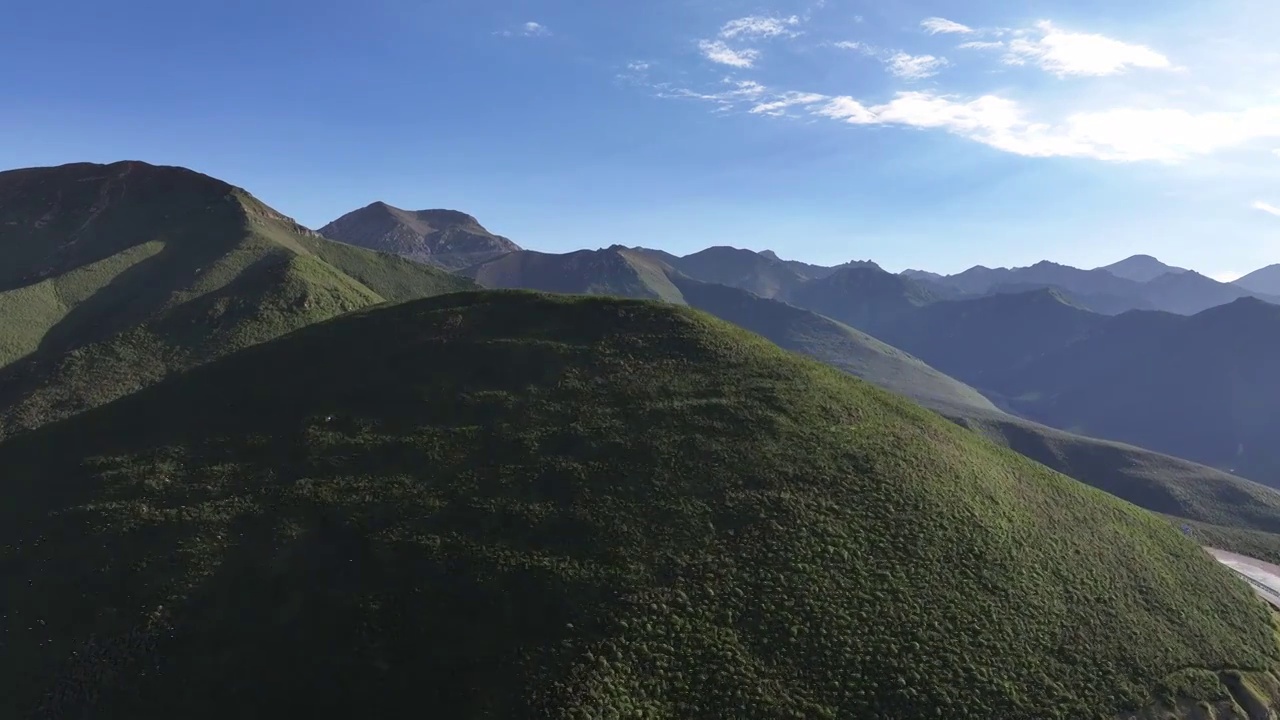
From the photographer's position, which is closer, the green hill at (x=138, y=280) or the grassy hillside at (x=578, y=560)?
the grassy hillside at (x=578, y=560)

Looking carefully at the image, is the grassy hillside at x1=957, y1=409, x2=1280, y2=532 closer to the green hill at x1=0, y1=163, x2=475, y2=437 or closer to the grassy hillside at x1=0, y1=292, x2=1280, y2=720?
the grassy hillside at x1=0, y1=292, x2=1280, y2=720

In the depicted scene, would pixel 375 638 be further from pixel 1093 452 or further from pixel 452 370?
pixel 1093 452

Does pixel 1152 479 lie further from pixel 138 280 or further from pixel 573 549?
pixel 138 280

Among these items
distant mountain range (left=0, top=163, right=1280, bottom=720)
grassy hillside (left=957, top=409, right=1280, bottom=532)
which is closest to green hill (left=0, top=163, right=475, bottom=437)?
distant mountain range (left=0, top=163, right=1280, bottom=720)

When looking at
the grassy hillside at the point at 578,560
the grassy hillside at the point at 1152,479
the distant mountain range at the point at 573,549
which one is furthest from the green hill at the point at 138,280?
the grassy hillside at the point at 1152,479

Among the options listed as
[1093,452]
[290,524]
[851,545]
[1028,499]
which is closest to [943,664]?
[851,545]

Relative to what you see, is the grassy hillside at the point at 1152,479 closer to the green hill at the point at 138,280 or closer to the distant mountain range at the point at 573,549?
the distant mountain range at the point at 573,549
